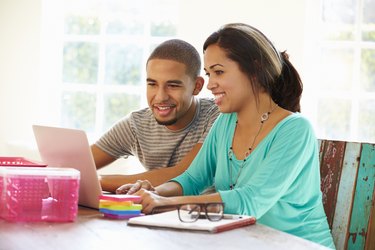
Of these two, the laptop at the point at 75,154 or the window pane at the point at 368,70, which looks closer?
the laptop at the point at 75,154

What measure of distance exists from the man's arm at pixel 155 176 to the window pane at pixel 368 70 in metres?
2.24

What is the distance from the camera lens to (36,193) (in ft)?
5.96

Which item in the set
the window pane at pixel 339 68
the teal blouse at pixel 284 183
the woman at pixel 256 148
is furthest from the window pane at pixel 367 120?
the teal blouse at pixel 284 183

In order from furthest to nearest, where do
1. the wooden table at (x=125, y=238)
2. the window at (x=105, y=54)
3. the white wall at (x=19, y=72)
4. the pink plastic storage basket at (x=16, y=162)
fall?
the window at (x=105, y=54) < the white wall at (x=19, y=72) < the pink plastic storage basket at (x=16, y=162) < the wooden table at (x=125, y=238)

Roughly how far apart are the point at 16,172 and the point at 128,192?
0.38 metres

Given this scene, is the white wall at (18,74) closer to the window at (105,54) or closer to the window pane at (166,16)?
the window at (105,54)

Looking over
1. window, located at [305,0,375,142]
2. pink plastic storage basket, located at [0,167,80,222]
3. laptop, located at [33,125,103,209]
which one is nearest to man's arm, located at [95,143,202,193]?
laptop, located at [33,125,103,209]

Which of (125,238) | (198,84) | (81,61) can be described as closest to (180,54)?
(198,84)

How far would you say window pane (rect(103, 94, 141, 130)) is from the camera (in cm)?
504

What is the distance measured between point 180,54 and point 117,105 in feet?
7.87

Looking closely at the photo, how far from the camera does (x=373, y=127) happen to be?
4.60m

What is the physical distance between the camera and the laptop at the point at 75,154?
1.91 metres

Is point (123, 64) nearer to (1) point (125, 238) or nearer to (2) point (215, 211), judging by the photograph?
(2) point (215, 211)

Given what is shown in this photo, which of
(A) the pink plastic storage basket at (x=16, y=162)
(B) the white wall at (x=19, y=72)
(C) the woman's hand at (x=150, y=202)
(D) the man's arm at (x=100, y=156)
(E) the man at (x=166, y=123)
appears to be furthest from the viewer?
(B) the white wall at (x=19, y=72)
